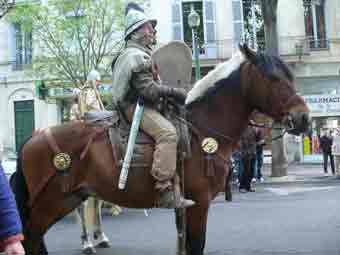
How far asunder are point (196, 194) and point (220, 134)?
70 centimetres

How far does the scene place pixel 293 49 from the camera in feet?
92.1

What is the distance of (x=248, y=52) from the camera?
5410mm

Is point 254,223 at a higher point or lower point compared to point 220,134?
lower

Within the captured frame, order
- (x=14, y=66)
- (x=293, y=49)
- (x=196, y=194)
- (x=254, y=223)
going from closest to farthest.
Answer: (x=196, y=194)
(x=254, y=223)
(x=293, y=49)
(x=14, y=66)

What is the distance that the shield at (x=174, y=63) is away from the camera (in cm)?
560

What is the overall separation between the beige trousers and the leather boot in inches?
2.7

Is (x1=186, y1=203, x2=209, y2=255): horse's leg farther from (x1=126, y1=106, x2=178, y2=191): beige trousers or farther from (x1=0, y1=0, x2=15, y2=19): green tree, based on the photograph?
(x1=0, y1=0, x2=15, y2=19): green tree

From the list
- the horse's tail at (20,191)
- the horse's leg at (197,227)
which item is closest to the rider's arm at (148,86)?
the horse's leg at (197,227)

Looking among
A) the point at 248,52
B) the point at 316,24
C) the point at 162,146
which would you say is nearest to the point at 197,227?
the point at 162,146

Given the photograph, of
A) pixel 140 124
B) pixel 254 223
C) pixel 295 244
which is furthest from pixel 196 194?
pixel 254 223

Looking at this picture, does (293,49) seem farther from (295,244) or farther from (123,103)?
(123,103)

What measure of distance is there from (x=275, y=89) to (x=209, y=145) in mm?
919

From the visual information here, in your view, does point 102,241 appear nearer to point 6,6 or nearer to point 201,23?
point 6,6

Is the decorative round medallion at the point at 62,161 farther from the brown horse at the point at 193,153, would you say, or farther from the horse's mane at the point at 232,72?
the horse's mane at the point at 232,72
